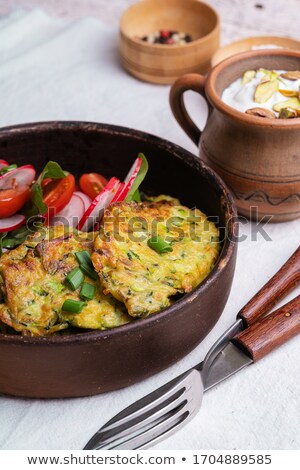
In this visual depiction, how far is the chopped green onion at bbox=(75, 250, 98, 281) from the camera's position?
226 cm

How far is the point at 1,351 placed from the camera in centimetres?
206

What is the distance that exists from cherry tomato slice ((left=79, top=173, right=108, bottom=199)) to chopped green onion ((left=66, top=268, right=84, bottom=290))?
0.77 m

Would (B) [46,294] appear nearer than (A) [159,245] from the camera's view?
Yes

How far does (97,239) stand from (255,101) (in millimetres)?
1100

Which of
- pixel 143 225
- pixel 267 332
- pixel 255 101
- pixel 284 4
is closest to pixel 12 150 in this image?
pixel 143 225

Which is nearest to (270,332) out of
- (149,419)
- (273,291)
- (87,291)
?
(273,291)

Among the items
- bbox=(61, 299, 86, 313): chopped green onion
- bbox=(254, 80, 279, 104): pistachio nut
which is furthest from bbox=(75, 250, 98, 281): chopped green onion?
bbox=(254, 80, 279, 104): pistachio nut

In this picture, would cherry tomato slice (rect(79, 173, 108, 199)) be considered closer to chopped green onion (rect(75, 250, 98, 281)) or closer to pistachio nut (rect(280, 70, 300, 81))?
chopped green onion (rect(75, 250, 98, 281))

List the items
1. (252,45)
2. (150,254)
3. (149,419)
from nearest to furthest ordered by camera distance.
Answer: (149,419) < (150,254) < (252,45)

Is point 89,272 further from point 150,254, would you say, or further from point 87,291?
point 150,254

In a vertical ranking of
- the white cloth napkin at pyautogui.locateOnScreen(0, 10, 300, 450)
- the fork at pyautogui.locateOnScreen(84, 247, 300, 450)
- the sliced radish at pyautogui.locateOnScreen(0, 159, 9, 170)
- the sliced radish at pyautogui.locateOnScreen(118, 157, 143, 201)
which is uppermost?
the sliced radish at pyautogui.locateOnScreen(118, 157, 143, 201)

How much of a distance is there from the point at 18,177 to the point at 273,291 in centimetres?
120

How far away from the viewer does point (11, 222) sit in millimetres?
2723

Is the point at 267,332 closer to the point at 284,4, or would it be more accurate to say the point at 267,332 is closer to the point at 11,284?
the point at 11,284
